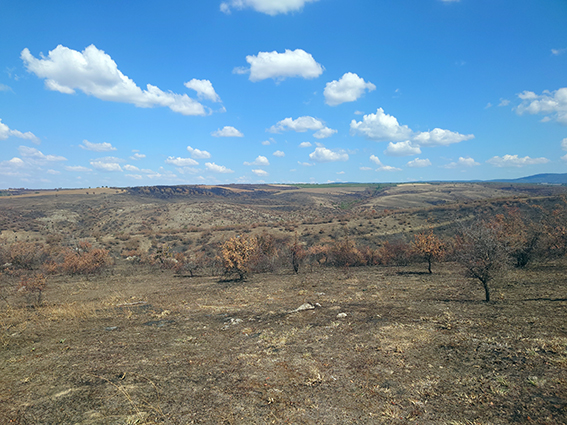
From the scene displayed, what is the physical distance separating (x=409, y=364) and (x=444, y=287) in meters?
11.8

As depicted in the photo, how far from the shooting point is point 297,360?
8758 mm

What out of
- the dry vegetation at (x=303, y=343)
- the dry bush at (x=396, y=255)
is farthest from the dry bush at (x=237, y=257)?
the dry bush at (x=396, y=255)

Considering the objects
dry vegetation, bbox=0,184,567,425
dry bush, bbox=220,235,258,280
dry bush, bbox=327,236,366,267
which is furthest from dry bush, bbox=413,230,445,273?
dry bush, bbox=220,235,258,280

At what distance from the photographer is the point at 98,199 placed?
97.9 m

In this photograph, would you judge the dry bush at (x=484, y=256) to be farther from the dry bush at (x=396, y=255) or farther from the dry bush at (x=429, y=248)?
the dry bush at (x=396, y=255)

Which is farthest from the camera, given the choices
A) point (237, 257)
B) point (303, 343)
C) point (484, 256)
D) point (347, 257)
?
point (347, 257)

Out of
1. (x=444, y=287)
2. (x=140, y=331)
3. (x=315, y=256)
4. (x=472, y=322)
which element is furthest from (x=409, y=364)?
(x=315, y=256)

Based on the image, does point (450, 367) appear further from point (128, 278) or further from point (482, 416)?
point (128, 278)

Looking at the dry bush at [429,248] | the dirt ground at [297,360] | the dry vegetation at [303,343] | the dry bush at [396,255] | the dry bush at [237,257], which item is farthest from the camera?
the dry bush at [396,255]

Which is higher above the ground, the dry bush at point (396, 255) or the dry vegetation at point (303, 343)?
the dry vegetation at point (303, 343)

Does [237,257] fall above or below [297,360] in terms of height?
below

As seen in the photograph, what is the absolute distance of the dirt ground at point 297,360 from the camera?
6.25 m

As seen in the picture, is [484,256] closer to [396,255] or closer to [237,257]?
[396,255]

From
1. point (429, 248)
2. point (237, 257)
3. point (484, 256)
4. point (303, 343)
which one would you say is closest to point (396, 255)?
point (429, 248)
